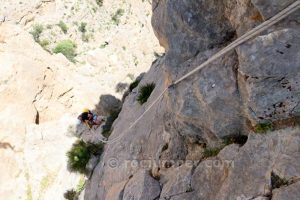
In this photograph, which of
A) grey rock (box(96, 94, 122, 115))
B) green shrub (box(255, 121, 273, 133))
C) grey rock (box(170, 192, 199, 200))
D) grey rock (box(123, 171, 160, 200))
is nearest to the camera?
green shrub (box(255, 121, 273, 133))

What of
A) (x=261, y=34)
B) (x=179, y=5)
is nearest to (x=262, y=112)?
(x=261, y=34)

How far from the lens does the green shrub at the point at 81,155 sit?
1617 centimetres

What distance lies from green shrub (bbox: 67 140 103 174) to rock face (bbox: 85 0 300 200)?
475cm

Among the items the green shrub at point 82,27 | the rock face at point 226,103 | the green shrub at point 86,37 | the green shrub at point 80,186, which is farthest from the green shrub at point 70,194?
the green shrub at point 82,27

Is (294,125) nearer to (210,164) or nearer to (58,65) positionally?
(210,164)

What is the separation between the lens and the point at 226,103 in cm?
774

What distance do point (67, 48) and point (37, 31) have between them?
3.03 meters

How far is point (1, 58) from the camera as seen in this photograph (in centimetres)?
2030

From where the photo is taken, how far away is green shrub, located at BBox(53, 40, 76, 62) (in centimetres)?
3117

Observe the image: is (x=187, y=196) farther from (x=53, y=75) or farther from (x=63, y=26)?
(x=63, y=26)

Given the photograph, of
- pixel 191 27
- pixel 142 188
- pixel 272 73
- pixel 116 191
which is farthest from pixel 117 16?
pixel 272 73

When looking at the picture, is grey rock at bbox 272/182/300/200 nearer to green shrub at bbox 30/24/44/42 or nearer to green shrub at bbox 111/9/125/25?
green shrub at bbox 30/24/44/42

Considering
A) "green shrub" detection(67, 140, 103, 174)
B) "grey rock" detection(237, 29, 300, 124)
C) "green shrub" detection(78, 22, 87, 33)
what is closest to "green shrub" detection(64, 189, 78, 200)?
"green shrub" detection(67, 140, 103, 174)

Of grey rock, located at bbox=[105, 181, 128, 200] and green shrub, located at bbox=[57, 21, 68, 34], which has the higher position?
green shrub, located at bbox=[57, 21, 68, 34]
